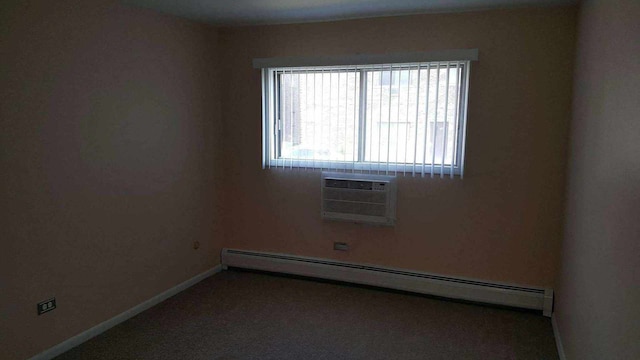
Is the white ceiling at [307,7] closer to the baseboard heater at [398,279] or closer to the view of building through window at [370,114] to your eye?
the view of building through window at [370,114]

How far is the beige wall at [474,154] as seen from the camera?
2.95 metres

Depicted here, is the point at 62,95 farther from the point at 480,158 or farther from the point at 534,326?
the point at 534,326

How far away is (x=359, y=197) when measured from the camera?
3477 mm

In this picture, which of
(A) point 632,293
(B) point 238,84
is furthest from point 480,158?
(B) point 238,84

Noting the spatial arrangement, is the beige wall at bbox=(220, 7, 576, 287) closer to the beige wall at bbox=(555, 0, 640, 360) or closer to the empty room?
the empty room

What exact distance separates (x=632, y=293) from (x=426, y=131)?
1975 mm

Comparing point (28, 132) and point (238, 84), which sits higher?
point (238, 84)

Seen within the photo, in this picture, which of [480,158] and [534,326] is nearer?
[534,326]

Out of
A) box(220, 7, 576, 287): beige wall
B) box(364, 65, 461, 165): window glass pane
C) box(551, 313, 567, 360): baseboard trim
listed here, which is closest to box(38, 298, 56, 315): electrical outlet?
box(220, 7, 576, 287): beige wall

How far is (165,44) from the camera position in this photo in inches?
126

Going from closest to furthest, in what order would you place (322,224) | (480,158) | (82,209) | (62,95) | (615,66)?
(615,66) < (62,95) < (82,209) < (480,158) < (322,224)

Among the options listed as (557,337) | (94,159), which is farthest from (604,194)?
(94,159)

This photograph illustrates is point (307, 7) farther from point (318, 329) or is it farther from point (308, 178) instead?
point (318, 329)

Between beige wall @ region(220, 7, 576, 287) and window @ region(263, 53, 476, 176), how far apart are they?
0.39 ft
